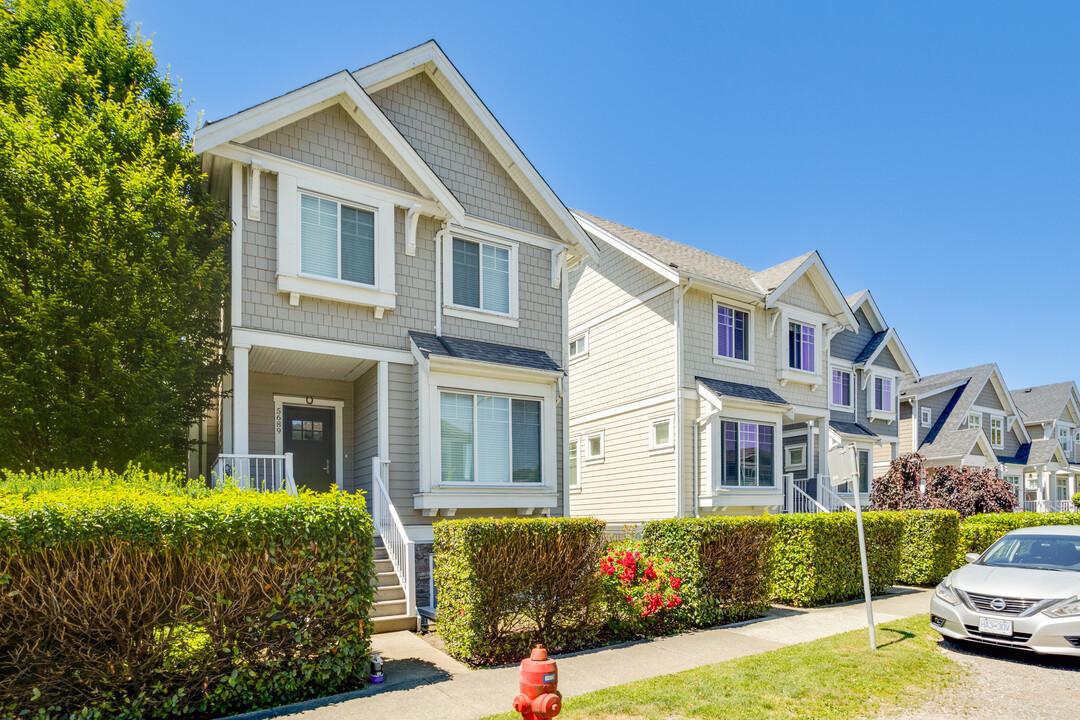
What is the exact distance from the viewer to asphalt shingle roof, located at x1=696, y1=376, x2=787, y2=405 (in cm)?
1765

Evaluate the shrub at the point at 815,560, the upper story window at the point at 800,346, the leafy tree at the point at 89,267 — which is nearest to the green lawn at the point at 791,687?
the shrub at the point at 815,560

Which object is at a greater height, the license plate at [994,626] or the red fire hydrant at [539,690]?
the red fire hydrant at [539,690]

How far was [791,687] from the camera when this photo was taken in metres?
6.69

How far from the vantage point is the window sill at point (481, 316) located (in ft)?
42.8

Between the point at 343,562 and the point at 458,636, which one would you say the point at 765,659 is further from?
the point at 343,562

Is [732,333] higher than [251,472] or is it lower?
higher

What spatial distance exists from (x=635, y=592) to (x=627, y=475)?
10137 millimetres

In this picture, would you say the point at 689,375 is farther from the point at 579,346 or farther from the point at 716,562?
the point at 716,562

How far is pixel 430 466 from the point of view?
11.9 m

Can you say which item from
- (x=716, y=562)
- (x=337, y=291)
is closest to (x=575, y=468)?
(x=716, y=562)

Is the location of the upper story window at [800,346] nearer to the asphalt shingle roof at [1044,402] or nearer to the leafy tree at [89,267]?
the leafy tree at [89,267]

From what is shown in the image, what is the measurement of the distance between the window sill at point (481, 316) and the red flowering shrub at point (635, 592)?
5506 mm

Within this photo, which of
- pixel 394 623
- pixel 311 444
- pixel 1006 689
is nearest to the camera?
pixel 1006 689

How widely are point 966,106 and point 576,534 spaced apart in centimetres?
1571
